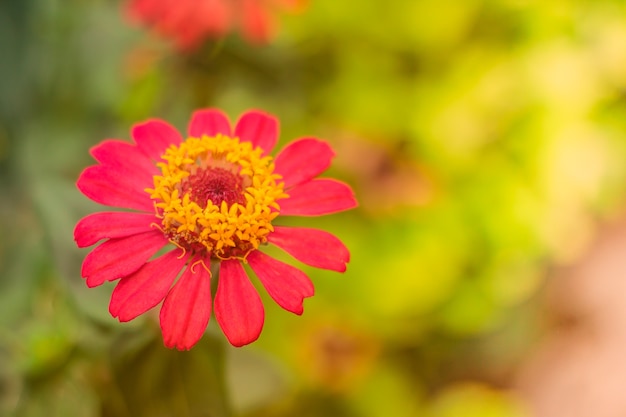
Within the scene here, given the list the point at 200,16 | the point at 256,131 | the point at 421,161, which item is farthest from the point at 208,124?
the point at 421,161

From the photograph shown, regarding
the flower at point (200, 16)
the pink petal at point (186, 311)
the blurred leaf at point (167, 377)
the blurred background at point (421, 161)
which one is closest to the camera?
the pink petal at point (186, 311)

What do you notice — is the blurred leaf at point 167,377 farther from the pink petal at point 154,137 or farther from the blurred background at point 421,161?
the blurred background at point 421,161

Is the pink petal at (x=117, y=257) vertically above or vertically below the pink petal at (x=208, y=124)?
below

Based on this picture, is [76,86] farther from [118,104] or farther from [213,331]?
[213,331]

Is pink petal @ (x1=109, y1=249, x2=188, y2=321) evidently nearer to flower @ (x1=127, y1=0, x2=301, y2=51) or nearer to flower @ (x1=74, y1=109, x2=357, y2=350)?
flower @ (x1=74, y1=109, x2=357, y2=350)

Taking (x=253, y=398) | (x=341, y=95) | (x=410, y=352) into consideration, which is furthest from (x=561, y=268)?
(x=253, y=398)

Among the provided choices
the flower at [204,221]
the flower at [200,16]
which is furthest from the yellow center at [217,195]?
the flower at [200,16]

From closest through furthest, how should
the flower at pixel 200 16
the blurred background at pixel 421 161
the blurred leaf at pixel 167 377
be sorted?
1. the blurred leaf at pixel 167 377
2. the flower at pixel 200 16
3. the blurred background at pixel 421 161

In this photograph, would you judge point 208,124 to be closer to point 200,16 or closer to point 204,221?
point 204,221
